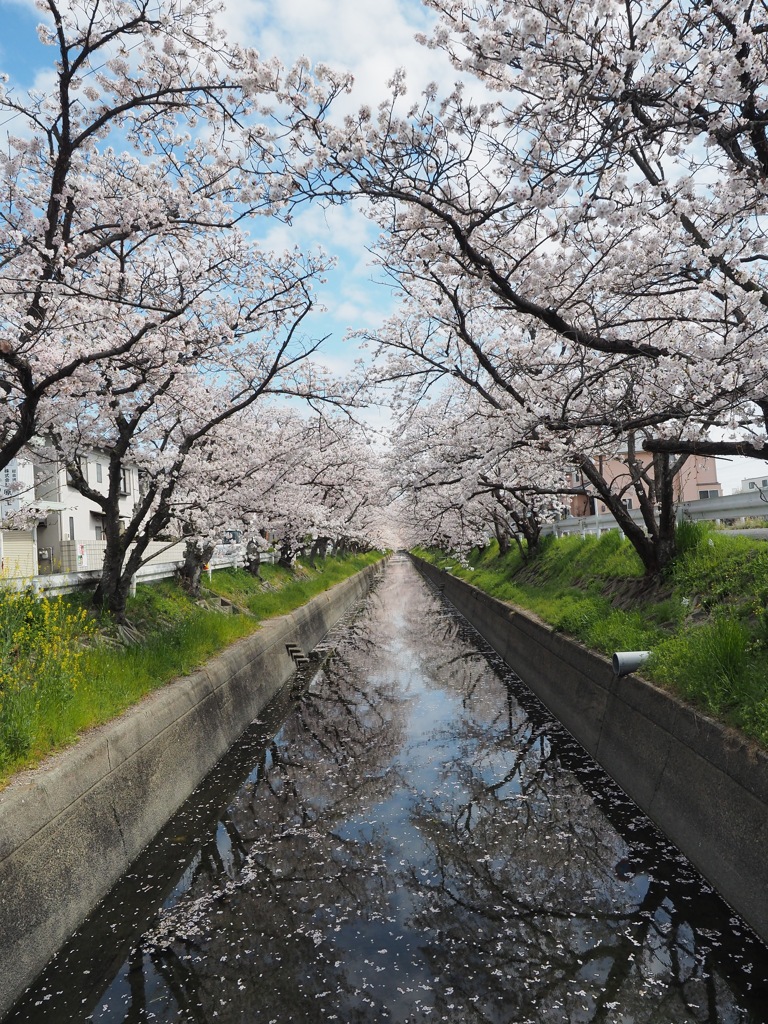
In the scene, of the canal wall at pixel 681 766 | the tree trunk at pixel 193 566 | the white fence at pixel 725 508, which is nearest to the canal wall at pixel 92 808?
the canal wall at pixel 681 766

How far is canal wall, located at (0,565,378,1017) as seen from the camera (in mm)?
4629

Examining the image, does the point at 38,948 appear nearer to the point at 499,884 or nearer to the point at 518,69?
the point at 499,884

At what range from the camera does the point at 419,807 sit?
7.62m

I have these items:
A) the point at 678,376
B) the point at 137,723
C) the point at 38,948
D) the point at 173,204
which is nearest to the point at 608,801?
the point at 678,376

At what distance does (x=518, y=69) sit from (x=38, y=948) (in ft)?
24.7

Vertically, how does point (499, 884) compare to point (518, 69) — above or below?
below

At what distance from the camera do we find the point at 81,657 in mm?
8070

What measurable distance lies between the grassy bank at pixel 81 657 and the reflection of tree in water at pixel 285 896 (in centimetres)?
178

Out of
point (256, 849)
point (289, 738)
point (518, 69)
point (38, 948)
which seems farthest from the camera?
point (289, 738)

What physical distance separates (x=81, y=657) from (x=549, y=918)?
18.5ft

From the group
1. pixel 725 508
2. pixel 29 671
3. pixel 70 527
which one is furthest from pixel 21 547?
pixel 725 508

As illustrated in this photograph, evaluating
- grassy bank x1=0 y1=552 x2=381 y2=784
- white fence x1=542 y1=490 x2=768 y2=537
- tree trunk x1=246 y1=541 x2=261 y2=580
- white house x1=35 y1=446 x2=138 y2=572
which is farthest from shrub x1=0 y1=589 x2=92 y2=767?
white house x1=35 y1=446 x2=138 y2=572

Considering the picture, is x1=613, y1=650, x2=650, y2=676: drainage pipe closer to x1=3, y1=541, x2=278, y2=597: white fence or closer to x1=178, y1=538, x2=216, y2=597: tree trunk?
x1=3, y1=541, x2=278, y2=597: white fence

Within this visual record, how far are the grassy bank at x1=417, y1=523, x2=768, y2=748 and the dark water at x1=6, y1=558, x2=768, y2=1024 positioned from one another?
1448mm
